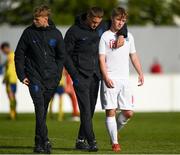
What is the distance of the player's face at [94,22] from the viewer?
52.0 ft

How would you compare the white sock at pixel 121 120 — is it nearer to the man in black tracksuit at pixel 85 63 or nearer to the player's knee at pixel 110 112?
the player's knee at pixel 110 112

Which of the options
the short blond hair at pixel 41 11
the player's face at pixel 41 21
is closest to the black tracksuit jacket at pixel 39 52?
the player's face at pixel 41 21

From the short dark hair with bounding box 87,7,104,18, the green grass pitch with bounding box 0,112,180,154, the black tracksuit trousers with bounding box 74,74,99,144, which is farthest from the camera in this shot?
the green grass pitch with bounding box 0,112,180,154

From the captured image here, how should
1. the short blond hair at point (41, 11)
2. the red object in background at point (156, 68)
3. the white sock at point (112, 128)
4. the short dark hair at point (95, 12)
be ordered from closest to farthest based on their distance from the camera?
the short blond hair at point (41, 11)
the short dark hair at point (95, 12)
the white sock at point (112, 128)
the red object in background at point (156, 68)

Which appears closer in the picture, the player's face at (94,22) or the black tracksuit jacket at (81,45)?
the player's face at (94,22)

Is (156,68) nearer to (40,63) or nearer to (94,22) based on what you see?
(94,22)

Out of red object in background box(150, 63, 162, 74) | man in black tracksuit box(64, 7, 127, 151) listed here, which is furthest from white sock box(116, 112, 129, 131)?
red object in background box(150, 63, 162, 74)

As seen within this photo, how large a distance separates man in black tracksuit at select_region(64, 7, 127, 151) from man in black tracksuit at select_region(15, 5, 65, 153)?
16.8 inches

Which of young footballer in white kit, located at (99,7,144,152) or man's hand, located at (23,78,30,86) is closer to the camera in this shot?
man's hand, located at (23,78,30,86)

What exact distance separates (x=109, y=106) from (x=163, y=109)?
16137mm

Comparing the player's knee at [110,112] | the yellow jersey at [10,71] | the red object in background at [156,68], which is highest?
the player's knee at [110,112]

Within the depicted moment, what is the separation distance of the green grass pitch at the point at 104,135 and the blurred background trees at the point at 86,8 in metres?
22.5

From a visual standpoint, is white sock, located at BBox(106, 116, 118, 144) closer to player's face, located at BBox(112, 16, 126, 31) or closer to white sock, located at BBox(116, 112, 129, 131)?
white sock, located at BBox(116, 112, 129, 131)

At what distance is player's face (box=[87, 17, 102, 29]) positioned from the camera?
15852 millimetres
